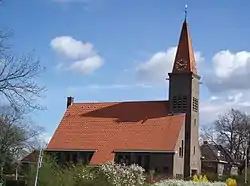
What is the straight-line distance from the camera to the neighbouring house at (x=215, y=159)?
300ft

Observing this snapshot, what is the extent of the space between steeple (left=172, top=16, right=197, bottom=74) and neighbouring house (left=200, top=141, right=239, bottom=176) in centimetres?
2245

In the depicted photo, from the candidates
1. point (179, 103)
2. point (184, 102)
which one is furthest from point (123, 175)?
point (179, 103)

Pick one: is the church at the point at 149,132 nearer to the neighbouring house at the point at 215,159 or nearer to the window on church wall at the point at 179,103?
the window on church wall at the point at 179,103

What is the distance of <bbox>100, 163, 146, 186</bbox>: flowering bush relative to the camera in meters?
32.3

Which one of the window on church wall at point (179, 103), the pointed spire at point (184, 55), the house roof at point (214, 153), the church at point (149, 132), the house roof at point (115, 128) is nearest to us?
the church at point (149, 132)

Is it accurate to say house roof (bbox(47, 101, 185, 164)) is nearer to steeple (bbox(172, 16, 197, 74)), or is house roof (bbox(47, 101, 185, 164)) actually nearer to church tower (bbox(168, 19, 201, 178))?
church tower (bbox(168, 19, 201, 178))

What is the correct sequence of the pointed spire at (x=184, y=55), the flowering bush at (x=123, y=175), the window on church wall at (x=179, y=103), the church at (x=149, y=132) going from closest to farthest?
the flowering bush at (x=123, y=175), the church at (x=149, y=132), the window on church wall at (x=179, y=103), the pointed spire at (x=184, y=55)

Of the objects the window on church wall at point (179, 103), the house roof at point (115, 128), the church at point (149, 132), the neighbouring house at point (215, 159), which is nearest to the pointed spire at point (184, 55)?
the church at point (149, 132)

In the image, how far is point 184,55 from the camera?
2889 inches

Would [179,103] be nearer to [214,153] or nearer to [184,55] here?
[184,55]

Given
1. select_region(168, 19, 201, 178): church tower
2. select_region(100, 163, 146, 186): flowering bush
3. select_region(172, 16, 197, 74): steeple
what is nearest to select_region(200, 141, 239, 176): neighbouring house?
select_region(168, 19, 201, 178): church tower

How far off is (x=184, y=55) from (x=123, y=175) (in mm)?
42198

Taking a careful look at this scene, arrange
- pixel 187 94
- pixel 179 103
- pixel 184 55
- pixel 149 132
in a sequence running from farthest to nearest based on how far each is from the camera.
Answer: pixel 184 55 < pixel 179 103 < pixel 187 94 < pixel 149 132

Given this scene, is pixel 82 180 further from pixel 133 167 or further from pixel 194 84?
pixel 194 84
